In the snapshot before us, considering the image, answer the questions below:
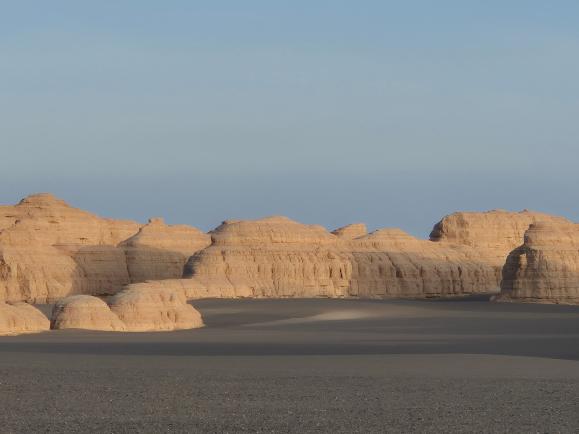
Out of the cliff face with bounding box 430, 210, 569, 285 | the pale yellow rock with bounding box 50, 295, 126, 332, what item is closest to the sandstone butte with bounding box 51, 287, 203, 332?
the pale yellow rock with bounding box 50, 295, 126, 332

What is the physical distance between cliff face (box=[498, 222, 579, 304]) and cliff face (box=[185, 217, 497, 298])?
15646 mm

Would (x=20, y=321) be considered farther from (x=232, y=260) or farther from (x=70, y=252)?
(x=70, y=252)

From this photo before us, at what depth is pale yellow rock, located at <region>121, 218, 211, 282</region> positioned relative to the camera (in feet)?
289

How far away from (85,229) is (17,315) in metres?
57.8

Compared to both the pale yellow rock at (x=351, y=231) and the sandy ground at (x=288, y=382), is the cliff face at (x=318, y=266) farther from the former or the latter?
the sandy ground at (x=288, y=382)

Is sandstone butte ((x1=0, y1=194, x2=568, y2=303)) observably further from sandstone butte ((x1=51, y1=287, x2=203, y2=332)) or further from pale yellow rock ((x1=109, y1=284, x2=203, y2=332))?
sandstone butte ((x1=51, y1=287, x2=203, y2=332))

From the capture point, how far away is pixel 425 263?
284ft

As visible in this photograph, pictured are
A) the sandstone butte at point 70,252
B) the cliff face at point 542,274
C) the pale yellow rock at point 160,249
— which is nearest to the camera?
the cliff face at point 542,274

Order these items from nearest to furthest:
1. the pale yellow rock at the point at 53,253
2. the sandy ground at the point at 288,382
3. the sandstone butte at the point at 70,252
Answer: the sandy ground at the point at 288,382 < the pale yellow rock at the point at 53,253 < the sandstone butte at the point at 70,252

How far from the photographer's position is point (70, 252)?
8819 cm

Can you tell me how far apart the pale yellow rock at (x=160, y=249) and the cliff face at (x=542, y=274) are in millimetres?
27280

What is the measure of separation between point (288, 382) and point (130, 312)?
21.8m

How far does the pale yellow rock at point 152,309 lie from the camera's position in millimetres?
42406

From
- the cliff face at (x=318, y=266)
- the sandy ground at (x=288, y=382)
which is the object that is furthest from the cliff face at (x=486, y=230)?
Result: the sandy ground at (x=288, y=382)
